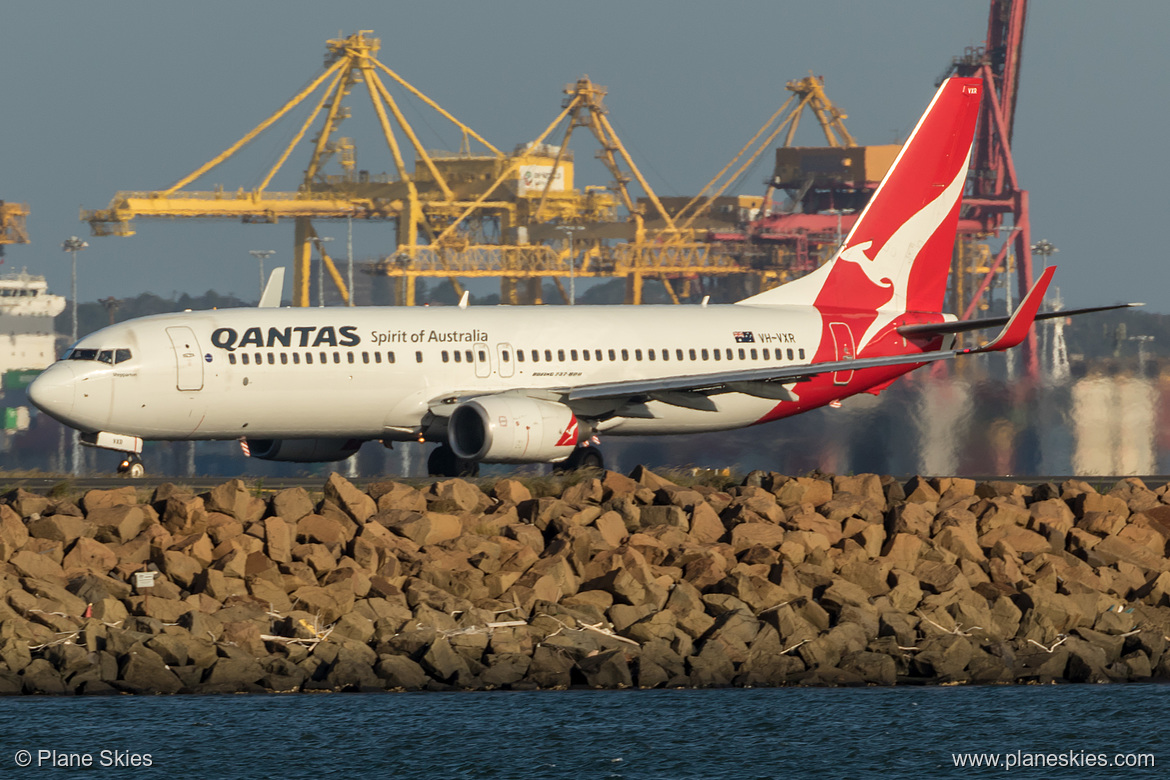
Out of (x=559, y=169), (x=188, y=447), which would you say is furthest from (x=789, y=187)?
(x=188, y=447)

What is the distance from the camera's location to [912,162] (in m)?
34.0

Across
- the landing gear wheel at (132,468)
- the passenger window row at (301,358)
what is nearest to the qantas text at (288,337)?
the passenger window row at (301,358)

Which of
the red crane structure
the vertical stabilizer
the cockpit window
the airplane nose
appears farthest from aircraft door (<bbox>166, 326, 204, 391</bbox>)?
the red crane structure

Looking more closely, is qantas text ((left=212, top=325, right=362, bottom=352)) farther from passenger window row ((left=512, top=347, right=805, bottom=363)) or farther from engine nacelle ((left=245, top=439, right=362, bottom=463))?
passenger window row ((left=512, top=347, right=805, bottom=363))

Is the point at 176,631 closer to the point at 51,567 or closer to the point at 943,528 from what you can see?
the point at 51,567

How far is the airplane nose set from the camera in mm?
26844

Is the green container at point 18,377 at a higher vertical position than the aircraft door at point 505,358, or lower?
lower

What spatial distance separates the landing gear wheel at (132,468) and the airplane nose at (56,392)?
173 centimetres

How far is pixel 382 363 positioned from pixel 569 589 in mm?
9277

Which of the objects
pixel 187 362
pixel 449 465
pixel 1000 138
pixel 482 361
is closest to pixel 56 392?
pixel 187 362

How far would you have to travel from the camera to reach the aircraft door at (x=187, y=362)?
27.5 metres

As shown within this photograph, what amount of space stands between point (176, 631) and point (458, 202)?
88.8 m

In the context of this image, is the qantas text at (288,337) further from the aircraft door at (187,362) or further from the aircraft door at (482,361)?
the aircraft door at (482,361)

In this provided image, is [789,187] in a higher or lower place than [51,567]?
higher
